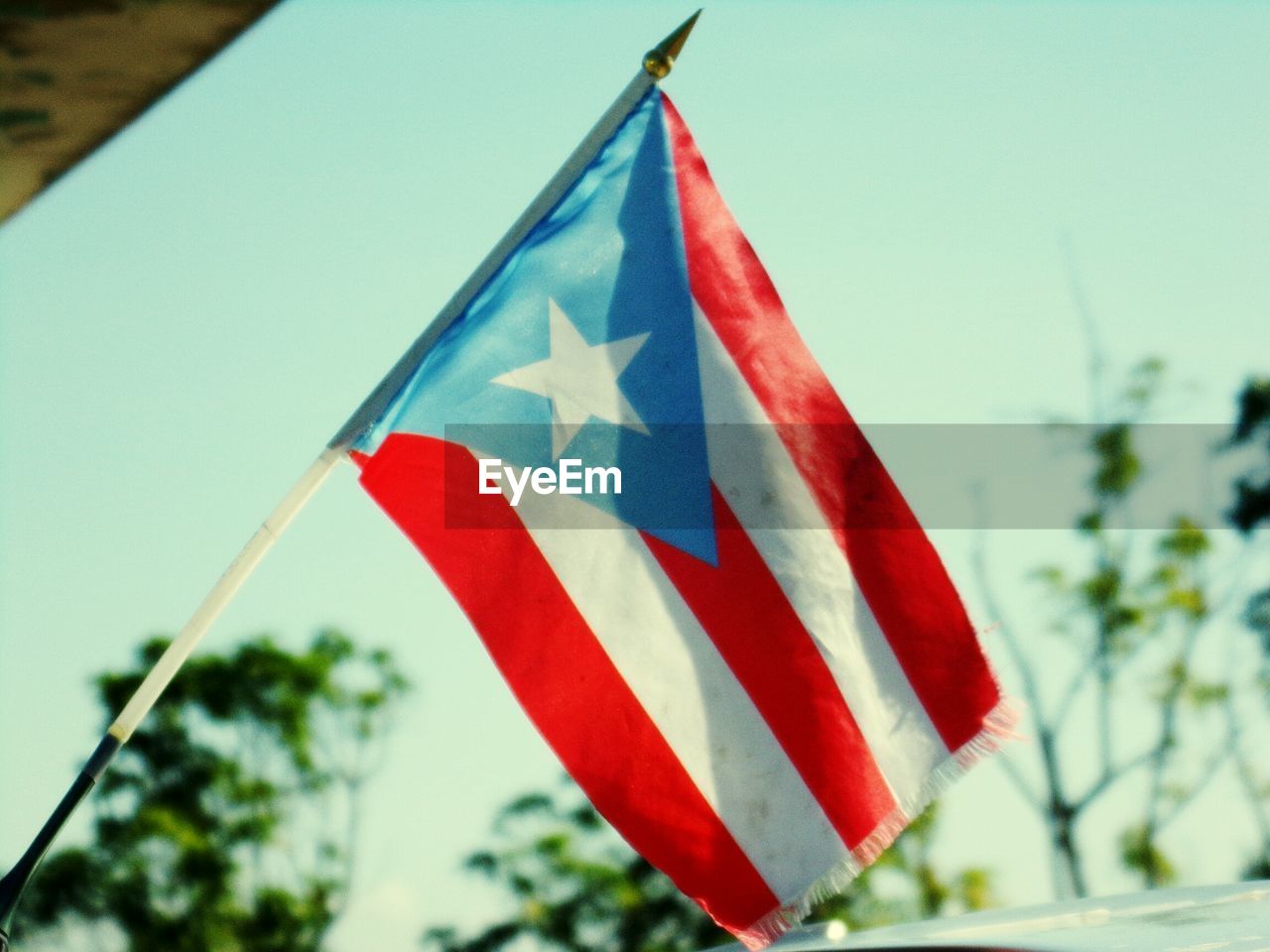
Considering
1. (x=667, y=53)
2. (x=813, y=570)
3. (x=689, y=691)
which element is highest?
(x=667, y=53)

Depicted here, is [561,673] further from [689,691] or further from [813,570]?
[813,570]

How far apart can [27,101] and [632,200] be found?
8.70 feet

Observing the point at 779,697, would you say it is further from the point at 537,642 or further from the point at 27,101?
the point at 27,101

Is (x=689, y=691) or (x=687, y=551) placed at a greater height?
(x=687, y=551)

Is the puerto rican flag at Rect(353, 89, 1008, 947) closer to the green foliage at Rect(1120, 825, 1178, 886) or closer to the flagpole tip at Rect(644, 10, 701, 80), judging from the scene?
the flagpole tip at Rect(644, 10, 701, 80)

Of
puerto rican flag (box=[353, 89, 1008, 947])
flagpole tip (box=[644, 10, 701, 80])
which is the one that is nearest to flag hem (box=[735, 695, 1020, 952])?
puerto rican flag (box=[353, 89, 1008, 947])

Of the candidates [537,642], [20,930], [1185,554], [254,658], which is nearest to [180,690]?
[254,658]

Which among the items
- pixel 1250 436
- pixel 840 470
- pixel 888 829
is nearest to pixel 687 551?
pixel 840 470

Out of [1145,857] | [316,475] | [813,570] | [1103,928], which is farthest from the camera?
[1145,857]

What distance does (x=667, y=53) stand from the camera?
4.04 meters

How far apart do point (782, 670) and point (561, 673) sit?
23.1 inches

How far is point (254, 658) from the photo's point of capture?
2634cm

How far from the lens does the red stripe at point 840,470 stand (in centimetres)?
396

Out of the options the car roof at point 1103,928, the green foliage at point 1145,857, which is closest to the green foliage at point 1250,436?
the green foliage at point 1145,857
